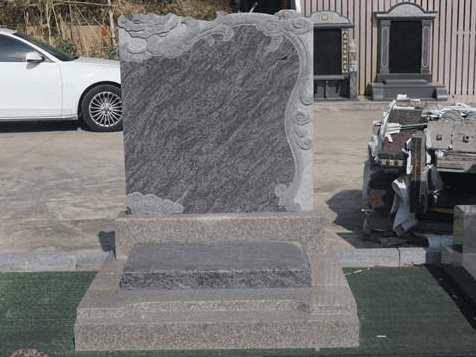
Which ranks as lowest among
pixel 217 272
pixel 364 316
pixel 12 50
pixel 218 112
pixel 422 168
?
pixel 364 316

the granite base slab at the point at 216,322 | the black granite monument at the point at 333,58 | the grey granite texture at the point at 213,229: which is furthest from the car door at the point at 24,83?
the granite base slab at the point at 216,322

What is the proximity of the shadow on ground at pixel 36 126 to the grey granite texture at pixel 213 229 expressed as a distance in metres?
8.72

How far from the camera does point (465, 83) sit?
1792cm

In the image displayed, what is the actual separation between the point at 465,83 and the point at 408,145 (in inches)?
480

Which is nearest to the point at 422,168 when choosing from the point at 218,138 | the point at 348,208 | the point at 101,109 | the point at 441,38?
the point at 348,208

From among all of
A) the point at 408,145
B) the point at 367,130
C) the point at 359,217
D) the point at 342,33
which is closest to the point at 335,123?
the point at 367,130

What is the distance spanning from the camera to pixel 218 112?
5.58 metres

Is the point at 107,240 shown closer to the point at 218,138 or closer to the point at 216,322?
the point at 218,138

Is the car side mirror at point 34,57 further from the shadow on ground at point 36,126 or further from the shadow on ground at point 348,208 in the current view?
the shadow on ground at point 348,208

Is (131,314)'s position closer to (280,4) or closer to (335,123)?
(335,123)

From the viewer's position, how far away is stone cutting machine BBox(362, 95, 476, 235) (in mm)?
6309

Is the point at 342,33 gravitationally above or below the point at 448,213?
above

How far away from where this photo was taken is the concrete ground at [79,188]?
677 cm

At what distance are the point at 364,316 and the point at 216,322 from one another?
0.97m
